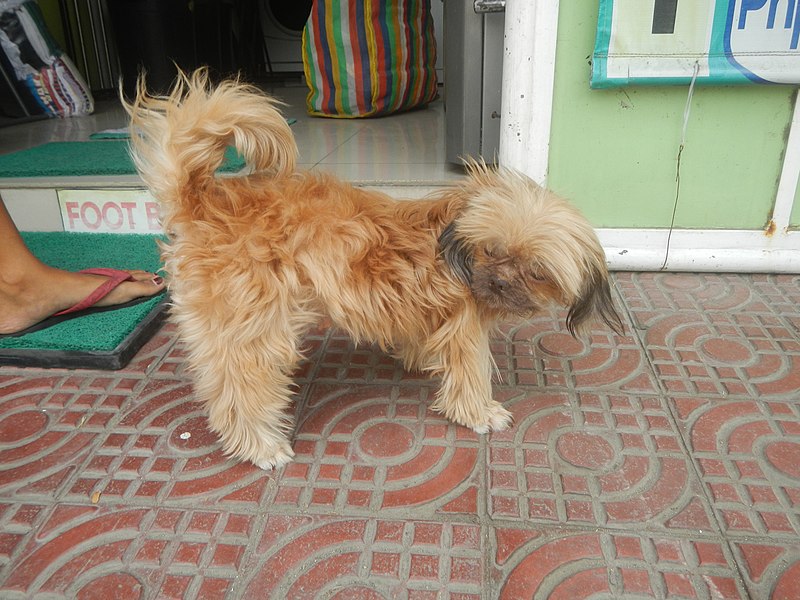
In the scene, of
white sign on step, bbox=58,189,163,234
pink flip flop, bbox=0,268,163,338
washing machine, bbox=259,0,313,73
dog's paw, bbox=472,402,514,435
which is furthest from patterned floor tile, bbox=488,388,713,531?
washing machine, bbox=259,0,313,73

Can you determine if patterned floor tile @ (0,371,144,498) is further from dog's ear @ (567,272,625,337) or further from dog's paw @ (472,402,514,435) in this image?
dog's ear @ (567,272,625,337)

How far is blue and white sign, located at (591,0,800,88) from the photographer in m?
2.91

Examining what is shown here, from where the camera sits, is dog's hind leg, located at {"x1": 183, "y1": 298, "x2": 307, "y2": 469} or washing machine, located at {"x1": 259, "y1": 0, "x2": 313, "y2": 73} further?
washing machine, located at {"x1": 259, "y1": 0, "x2": 313, "y2": 73}

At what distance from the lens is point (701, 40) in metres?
2.96

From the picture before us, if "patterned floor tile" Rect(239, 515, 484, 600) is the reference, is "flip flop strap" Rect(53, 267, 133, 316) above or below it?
above

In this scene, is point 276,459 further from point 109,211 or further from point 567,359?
point 109,211

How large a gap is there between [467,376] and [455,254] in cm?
49

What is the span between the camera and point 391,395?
8.24 feet

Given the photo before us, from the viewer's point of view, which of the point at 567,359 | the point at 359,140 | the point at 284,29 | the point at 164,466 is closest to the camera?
the point at 164,466

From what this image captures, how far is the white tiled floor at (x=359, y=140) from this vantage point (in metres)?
3.92

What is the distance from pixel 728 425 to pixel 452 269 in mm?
1200

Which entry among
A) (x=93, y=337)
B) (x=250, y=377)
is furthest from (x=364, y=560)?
(x=93, y=337)

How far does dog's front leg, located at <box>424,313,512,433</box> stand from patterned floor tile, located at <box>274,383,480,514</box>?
0.08m

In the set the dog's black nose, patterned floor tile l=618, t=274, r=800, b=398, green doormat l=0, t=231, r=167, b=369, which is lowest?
patterned floor tile l=618, t=274, r=800, b=398
